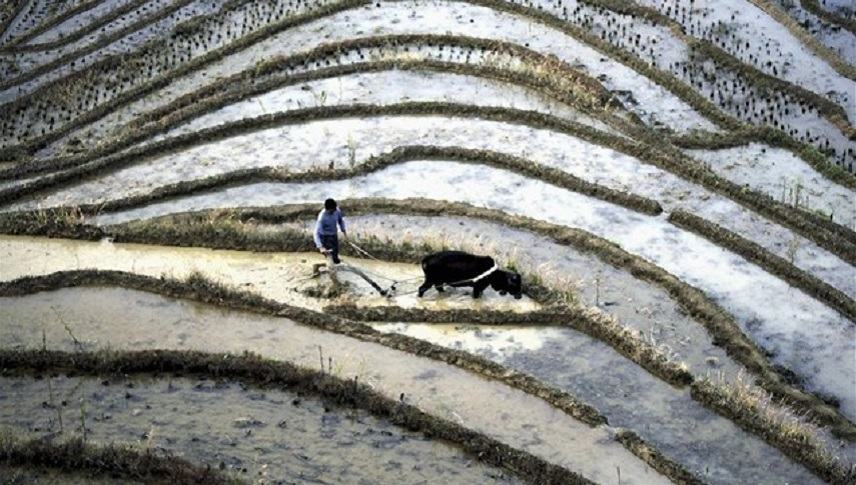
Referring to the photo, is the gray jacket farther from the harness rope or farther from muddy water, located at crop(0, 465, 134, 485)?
muddy water, located at crop(0, 465, 134, 485)

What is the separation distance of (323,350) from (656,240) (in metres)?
5.56

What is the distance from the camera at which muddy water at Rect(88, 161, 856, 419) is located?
14922 millimetres

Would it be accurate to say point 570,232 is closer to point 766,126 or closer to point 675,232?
point 675,232

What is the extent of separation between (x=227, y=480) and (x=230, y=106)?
37.9 feet

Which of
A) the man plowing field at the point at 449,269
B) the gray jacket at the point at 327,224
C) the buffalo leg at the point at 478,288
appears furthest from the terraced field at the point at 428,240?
the gray jacket at the point at 327,224

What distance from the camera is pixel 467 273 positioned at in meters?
15.3

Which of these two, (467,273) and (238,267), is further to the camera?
(238,267)

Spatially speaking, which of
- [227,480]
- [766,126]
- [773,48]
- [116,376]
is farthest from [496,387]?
[773,48]

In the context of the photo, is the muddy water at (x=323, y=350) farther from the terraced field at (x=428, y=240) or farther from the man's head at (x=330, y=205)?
the man's head at (x=330, y=205)

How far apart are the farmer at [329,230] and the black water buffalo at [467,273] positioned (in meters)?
1.26

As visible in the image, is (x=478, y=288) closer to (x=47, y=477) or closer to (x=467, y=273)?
(x=467, y=273)

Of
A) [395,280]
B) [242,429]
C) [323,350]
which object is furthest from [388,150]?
[242,429]

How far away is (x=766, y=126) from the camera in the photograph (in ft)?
67.9

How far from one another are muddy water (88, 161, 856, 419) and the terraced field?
48 mm
